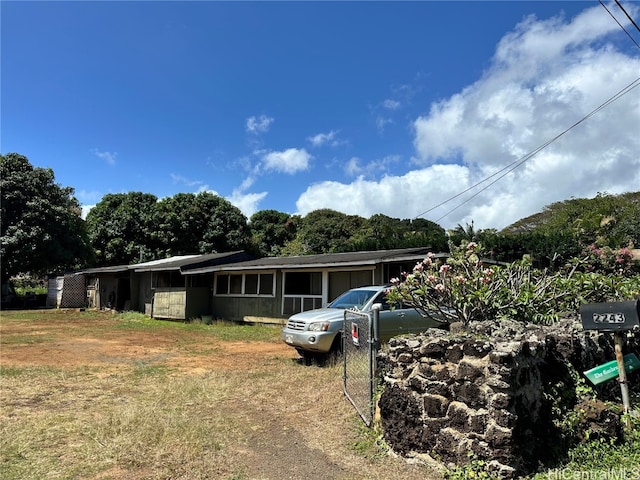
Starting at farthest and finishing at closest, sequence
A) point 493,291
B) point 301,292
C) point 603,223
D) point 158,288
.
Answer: point 603,223 < point 158,288 < point 301,292 < point 493,291

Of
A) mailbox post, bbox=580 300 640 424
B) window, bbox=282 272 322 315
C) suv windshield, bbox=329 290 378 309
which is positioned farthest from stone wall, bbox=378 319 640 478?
window, bbox=282 272 322 315

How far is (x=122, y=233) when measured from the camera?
36.9 meters

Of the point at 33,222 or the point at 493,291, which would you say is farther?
the point at 33,222

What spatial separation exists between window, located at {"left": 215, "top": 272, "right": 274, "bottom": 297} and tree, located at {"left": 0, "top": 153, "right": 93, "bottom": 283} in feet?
47.0

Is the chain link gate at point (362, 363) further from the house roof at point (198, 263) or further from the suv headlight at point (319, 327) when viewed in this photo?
the house roof at point (198, 263)

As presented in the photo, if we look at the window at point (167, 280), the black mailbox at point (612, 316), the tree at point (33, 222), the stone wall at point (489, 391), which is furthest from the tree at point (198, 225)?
the black mailbox at point (612, 316)

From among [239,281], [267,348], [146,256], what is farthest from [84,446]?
[146,256]

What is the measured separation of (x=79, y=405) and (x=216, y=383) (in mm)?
2158

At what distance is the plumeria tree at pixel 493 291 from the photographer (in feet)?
18.9

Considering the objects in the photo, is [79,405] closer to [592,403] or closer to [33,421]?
[33,421]

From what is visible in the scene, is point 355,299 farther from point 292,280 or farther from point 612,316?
point 292,280

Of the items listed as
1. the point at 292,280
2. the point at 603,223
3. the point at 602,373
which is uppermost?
the point at 603,223

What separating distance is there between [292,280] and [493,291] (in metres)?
13.0

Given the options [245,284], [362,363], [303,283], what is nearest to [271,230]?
[245,284]
